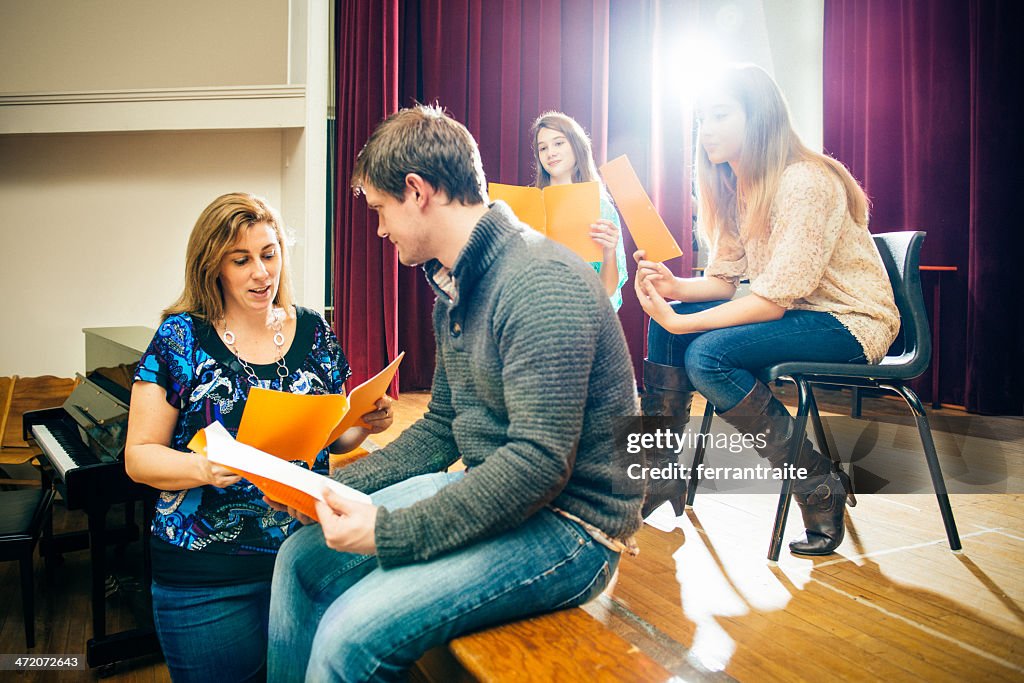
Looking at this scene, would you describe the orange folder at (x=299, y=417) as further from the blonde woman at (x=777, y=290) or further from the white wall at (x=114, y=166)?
the white wall at (x=114, y=166)

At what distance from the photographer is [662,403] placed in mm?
1834

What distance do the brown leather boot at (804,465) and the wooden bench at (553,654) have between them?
0.77 meters

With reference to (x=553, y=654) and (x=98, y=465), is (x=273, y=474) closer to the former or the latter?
(x=553, y=654)

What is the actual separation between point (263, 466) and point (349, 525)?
13 centimetres

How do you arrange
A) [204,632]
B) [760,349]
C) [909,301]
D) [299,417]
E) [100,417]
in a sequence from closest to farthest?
[299,417] < [204,632] < [760,349] < [909,301] < [100,417]

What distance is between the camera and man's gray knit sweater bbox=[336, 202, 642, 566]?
0.88 m

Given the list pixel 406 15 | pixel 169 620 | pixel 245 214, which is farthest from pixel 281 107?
pixel 169 620

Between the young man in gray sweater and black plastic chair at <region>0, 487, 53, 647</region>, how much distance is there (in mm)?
949

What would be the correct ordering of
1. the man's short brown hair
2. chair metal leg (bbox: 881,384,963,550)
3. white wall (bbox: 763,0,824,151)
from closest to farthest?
the man's short brown hair → chair metal leg (bbox: 881,384,963,550) → white wall (bbox: 763,0,824,151)

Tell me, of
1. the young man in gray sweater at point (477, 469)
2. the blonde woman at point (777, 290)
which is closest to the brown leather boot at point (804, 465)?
the blonde woman at point (777, 290)

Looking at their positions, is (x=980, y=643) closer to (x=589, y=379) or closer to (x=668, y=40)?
(x=589, y=379)

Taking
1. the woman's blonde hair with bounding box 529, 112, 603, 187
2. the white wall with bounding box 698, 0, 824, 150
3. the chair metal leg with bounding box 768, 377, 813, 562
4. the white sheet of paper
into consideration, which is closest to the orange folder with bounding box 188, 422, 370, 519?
the white sheet of paper

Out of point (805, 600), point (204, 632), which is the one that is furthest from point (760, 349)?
point (204, 632)

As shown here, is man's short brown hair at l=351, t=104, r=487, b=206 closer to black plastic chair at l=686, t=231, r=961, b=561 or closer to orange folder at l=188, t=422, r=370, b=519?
orange folder at l=188, t=422, r=370, b=519
